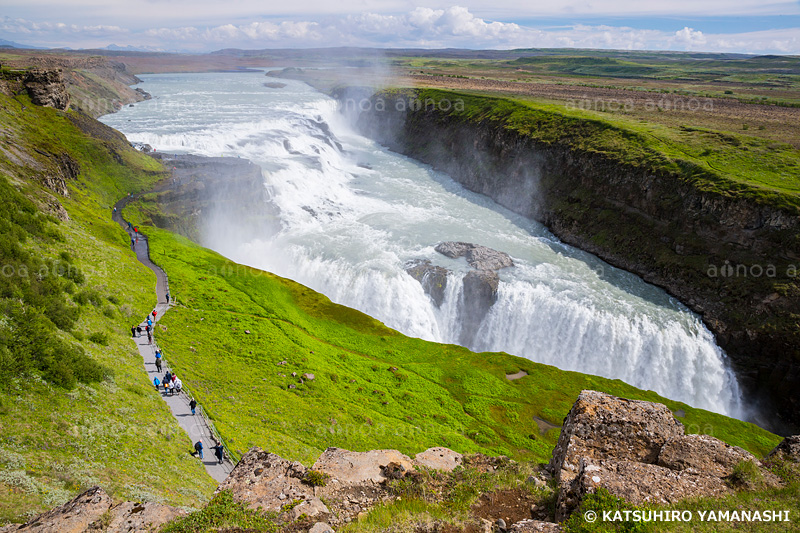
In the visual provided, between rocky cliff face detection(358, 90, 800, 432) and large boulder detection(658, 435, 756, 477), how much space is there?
35.7 m

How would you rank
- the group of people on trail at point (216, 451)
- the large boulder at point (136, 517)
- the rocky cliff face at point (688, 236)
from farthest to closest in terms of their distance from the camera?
1. the rocky cliff face at point (688, 236)
2. the group of people on trail at point (216, 451)
3. the large boulder at point (136, 517)

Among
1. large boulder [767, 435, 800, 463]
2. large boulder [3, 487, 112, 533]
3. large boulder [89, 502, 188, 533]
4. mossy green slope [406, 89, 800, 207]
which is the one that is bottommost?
large boulder [89, 502, 188, 533]

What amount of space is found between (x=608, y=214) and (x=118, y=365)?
57.6 metres

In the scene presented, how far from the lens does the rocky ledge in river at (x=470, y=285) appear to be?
153ft

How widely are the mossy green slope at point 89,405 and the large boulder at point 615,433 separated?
13.9 metres

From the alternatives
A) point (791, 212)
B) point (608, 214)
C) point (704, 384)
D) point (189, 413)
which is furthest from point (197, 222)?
point (791, 212)

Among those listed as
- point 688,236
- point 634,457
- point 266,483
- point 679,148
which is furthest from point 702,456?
point 679,148

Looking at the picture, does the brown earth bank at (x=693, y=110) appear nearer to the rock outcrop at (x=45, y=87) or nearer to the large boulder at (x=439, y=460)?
the large boulder at (x=439, y=460)

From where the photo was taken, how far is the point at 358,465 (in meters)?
14.9

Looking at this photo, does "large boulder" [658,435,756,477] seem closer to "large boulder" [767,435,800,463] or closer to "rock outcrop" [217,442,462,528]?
"large boulder" [767,435,800,463]

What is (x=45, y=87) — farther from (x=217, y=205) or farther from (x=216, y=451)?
(x=216, y=451)

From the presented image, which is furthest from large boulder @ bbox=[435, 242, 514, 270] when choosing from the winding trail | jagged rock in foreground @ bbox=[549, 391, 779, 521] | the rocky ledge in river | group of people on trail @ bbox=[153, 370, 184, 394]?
jagged rock in foreground @ bbox=[549, 391, 779, 521]
